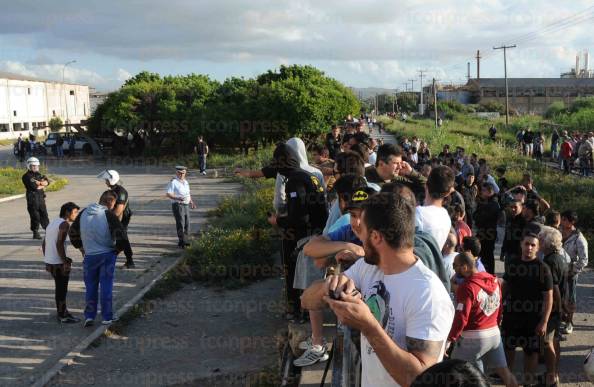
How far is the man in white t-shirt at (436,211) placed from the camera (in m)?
4.48

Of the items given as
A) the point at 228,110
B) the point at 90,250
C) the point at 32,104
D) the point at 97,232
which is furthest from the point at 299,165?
the point at 32,104

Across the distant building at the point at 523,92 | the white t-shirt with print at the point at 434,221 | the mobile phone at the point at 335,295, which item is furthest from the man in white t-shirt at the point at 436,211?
the distant building at the point at 523,92

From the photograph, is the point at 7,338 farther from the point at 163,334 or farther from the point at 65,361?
the point at 163,334

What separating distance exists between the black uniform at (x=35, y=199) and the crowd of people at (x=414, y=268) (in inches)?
273

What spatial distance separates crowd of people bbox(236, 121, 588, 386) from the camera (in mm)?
2391

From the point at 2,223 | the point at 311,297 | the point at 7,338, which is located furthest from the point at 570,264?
the point at 2,223

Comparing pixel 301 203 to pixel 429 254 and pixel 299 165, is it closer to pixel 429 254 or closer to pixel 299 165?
pixel 299 165

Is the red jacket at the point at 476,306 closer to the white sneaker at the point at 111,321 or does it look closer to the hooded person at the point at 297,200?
the hooded person at the point at 297,200

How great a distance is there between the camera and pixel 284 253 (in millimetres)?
6637

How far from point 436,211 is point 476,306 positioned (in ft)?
2.64

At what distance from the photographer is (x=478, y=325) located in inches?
170

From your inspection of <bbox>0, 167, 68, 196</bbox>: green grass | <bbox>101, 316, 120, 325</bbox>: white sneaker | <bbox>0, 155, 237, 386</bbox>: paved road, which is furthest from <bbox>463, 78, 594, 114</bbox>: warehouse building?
<bbox>101, 316, 120, 325</bbox>: white sneaker

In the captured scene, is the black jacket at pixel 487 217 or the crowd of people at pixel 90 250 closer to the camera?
the crowd of people at pixel 90 250

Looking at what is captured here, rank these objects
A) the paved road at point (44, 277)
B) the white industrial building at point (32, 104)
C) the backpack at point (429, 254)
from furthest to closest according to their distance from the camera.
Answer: the white industrial building at point (32, 104)
the paved road at point (44, 277)
the backpack at point (429, 254)
